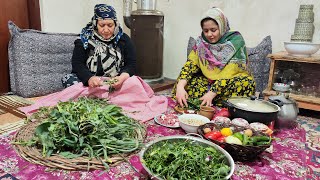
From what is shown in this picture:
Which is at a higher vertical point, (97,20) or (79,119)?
(97,20)

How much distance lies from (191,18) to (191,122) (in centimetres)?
183

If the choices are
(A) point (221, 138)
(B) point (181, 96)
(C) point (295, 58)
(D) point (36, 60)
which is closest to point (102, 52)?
(D) point (36, 60)

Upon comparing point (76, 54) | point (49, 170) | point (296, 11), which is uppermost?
point (296, 11)

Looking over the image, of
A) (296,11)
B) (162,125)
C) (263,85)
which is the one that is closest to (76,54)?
(162,125)

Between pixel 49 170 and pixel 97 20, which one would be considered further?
pixel 97 20

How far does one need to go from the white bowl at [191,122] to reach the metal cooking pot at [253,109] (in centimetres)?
15

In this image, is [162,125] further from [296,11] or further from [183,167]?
[296,11]

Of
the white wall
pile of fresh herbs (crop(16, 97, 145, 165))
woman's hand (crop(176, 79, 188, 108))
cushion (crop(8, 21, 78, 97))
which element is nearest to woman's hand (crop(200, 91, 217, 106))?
woman's hand (crop(176, 79, 188, 108))

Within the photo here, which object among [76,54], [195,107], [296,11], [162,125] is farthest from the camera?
[296,11]

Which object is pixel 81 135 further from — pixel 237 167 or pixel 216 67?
pixel 216 67

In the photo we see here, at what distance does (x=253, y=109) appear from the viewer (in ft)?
4.35

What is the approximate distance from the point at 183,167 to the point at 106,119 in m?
0.46

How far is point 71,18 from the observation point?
278 cm

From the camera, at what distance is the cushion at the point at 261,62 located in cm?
235
